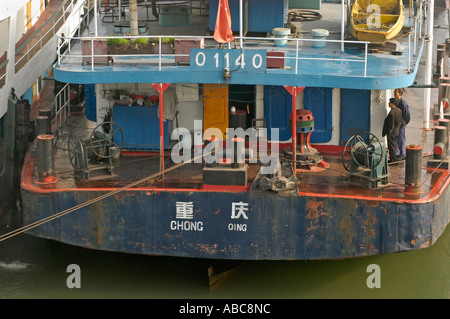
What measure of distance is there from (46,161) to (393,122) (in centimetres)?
745

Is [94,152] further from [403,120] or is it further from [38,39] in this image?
[38,39]

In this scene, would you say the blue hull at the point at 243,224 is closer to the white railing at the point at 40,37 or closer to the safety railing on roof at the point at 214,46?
the safety railing on roof at the point at 214,46

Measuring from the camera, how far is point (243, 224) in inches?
732

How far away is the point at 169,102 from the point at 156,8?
523 centimetres

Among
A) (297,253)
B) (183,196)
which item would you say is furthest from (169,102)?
(297,253)

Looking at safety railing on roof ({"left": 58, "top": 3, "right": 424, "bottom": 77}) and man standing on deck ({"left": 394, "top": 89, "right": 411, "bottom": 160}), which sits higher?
safety railing on roof ({"left": 58, "top": 3, "right": 424, "bottom": 77})

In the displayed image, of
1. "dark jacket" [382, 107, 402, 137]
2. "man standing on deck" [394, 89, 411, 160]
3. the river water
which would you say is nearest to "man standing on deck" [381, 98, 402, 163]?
"dark jacket" [382, 107, 402, 137]

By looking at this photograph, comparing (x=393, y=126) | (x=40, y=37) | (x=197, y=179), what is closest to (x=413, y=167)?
(x=393, y=126)

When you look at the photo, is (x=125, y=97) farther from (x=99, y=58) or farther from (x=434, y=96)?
(x=434, y=96)

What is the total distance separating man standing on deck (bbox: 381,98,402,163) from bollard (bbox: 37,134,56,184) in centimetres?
716

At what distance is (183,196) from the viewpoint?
18.7 m

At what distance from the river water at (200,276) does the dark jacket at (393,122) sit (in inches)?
127

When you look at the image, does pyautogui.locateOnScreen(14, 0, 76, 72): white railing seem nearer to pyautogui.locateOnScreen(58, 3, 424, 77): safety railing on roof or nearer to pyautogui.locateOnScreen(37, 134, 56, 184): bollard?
pyautogui.locateOnScreen(58, 3, 424, 77): safety railing on roof

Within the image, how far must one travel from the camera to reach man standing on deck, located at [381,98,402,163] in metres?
19.8
